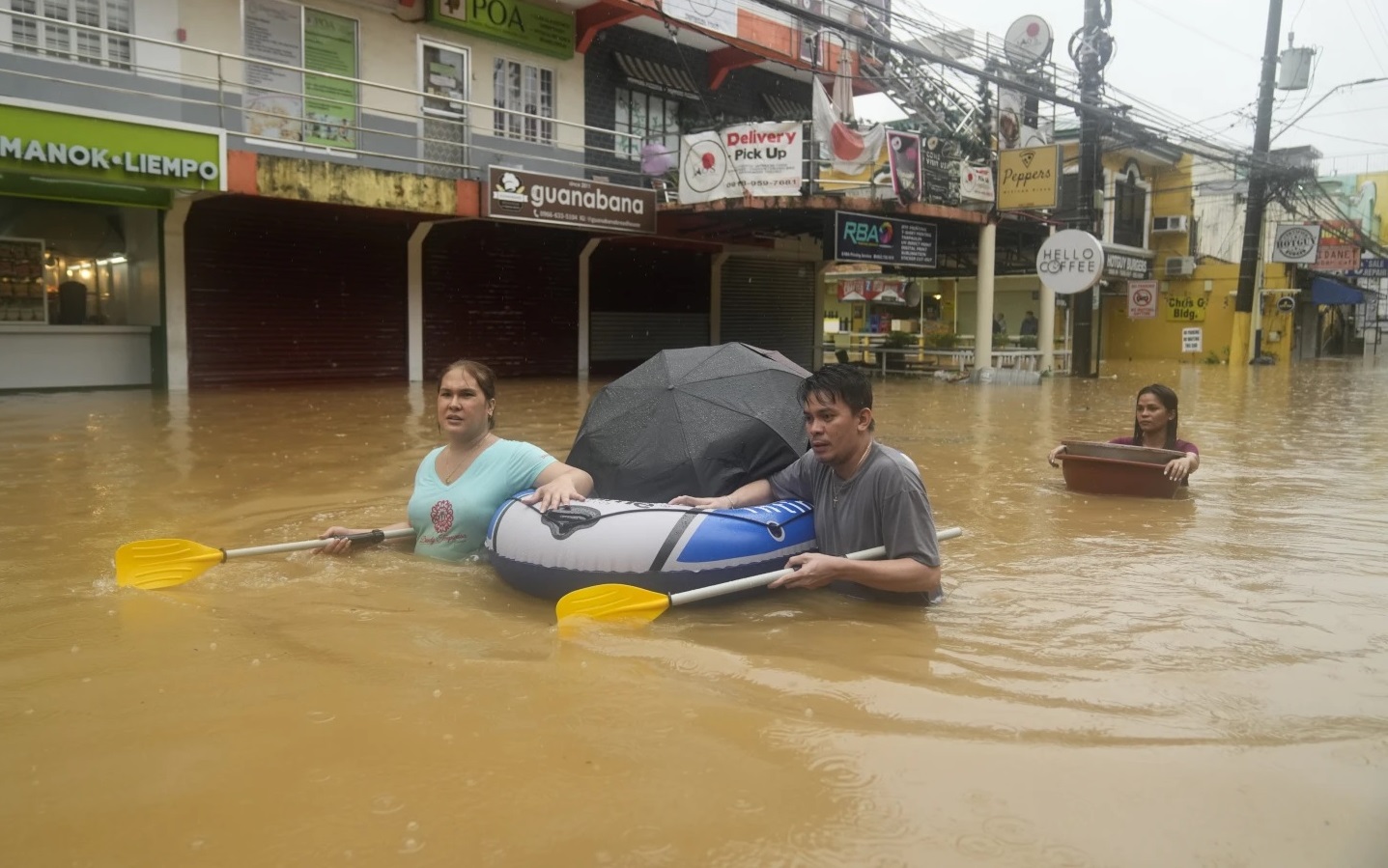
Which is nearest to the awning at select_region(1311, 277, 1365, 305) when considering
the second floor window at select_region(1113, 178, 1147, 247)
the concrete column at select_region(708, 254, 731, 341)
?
the second floor window at select_region(1113, 178, 1147, 247)

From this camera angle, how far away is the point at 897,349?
24547 millimetres

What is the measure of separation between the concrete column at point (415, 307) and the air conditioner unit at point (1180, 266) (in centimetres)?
2686

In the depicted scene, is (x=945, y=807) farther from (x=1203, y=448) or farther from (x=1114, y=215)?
(x=1114, y=215)

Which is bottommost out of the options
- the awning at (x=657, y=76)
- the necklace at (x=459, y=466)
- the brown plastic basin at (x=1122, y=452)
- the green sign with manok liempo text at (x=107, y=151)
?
the brown plastic basin at (x=1122, y=452)

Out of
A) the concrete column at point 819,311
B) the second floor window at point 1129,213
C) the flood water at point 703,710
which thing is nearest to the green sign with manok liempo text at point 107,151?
the flood water at point 703,710

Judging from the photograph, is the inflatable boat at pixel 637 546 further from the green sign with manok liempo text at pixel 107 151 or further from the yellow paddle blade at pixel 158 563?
the green sign with manok liempo text at pixel 107 151

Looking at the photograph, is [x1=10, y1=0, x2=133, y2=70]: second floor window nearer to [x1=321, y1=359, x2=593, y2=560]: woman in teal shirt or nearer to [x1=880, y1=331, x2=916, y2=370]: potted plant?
[x1=321, y1=359, x2=593, y2=560]: woman in teal shirt

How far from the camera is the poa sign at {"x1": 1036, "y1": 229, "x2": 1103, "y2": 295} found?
57.9ft

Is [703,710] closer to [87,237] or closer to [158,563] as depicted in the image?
[158,563]

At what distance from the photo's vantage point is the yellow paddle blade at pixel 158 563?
489 cm

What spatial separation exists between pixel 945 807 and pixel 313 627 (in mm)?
2694

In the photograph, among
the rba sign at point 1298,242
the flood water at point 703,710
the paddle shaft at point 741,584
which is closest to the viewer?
the flood water at point 703,710

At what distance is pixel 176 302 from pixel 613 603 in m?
13.2

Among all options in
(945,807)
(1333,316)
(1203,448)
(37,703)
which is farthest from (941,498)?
(1333,316)
